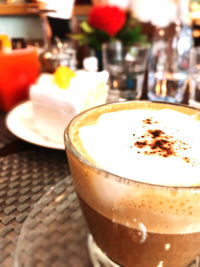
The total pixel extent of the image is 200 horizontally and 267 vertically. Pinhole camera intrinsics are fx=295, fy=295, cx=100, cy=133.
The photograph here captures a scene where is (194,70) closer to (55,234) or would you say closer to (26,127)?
(26,127)

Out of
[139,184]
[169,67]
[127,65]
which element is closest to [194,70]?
[169,67]

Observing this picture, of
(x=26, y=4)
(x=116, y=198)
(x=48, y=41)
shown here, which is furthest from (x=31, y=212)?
(x=48, y=41)

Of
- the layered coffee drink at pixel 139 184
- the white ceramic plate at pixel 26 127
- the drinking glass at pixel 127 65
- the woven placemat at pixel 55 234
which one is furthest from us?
the drinking glass at pixel 127 65

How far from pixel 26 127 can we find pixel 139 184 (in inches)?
24.8

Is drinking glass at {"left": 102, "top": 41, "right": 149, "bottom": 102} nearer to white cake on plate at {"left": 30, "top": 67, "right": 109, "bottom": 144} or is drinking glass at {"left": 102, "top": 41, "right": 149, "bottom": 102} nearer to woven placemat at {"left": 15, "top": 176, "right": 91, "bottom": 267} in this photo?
white cake on plate at {"left": 30, "top": 67, "right": 109, "bottom": 144}

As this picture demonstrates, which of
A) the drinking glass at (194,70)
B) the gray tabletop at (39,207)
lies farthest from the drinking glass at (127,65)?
the gray tabletop at (39,207)

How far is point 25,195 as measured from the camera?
664 millimetres

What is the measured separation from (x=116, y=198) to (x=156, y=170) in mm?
69

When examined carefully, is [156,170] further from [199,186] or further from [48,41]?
[48,41]

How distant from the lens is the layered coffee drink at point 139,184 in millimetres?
398

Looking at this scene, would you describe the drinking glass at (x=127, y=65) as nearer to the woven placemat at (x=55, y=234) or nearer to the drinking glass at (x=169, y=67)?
the drinking glass at (x=169, y=67)

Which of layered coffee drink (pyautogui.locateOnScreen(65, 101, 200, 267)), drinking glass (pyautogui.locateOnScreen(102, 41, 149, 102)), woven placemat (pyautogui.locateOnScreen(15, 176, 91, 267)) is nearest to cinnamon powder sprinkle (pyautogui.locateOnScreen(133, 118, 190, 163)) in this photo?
layered coffee drink (pyautogui.locateOnScreen(65, 101, 200, 267))

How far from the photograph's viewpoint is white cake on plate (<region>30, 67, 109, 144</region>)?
0.83 meters

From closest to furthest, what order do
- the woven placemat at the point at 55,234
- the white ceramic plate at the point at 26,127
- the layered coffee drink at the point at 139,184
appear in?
the layered coffee drink at the point at 139,184
the woven placemat at the point at 55,234
the white ceramic plate at the point at 26,127
